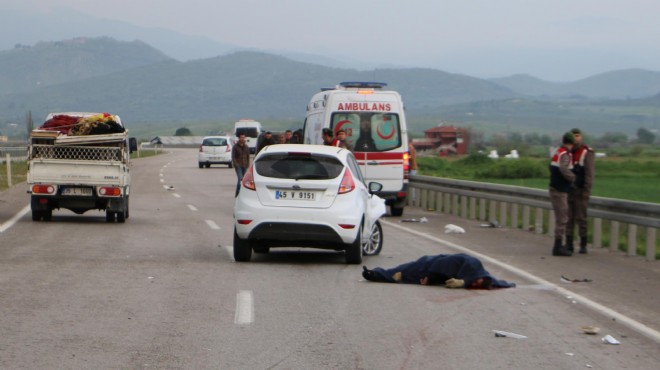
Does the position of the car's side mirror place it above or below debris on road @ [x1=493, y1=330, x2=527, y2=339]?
above

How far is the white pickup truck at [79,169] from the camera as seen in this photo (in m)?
20.4

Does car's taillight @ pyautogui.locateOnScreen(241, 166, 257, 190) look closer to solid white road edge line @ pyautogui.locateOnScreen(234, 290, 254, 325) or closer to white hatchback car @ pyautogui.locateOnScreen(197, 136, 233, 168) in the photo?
solid white road edge line @ pyautogui.locateOnScreen(234, 290, 254, 325)

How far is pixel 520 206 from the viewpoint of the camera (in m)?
24.0

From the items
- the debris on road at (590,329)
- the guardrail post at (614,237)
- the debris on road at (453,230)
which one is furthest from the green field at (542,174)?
the debris on road at (590,329)

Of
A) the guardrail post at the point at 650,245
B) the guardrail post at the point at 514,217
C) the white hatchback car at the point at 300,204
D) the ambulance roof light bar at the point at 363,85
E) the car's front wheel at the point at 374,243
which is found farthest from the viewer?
the ambulance roof light bar at the point at 363,85

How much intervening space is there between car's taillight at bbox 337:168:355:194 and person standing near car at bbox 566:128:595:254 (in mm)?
4159

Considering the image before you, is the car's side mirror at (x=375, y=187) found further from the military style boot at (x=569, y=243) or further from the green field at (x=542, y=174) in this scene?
the green field at (x=542, y=174)

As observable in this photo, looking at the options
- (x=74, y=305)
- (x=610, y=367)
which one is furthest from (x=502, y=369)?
(x=74, y=305)

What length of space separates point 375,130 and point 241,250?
10.6 metres

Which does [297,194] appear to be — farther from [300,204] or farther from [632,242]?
[632,242]

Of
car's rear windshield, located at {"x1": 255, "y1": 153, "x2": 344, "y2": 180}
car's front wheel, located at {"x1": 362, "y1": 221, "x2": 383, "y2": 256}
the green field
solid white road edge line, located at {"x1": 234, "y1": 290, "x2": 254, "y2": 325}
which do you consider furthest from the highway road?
the green field

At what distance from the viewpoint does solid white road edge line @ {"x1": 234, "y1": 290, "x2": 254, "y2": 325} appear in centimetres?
989

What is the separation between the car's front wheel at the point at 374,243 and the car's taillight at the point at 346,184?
4.12ft

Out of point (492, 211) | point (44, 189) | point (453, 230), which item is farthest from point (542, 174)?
point (44, 189)
